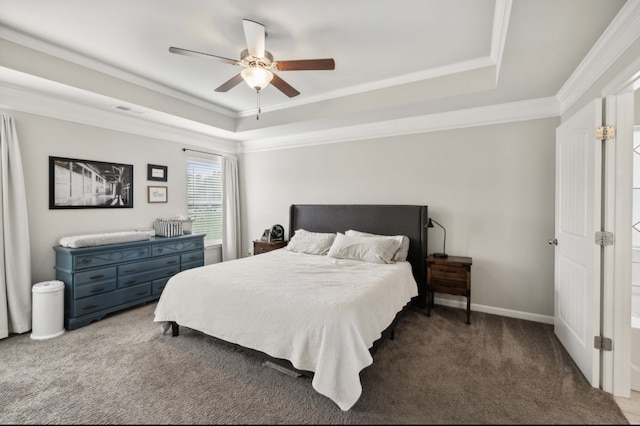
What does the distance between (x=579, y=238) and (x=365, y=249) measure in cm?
189

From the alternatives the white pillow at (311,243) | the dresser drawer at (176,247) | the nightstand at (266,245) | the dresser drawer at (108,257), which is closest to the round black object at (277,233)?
the nightstand at (266,245)

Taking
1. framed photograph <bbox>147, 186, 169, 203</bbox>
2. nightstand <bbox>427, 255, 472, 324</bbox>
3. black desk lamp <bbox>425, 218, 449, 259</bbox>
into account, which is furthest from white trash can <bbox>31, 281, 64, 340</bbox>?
black desk lamp <bbox>425, 218, 449, 259</bbox>

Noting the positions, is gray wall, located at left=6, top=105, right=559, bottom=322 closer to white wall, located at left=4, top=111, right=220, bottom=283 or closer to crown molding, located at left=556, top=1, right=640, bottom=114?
white wall, located at left=4, top=111, right=220, bottom=283

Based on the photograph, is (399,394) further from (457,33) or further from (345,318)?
(457,33)

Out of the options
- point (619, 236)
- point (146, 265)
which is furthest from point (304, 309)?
point (146, 265)

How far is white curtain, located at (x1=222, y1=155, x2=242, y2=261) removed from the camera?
518cm

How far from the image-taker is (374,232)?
154 inches

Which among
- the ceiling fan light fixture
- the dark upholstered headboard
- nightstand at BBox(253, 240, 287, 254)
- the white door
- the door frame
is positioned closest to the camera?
the door frame

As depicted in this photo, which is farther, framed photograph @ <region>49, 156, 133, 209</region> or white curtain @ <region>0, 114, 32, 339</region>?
framed photograph @ <region>49, 156, 133, 209</region>

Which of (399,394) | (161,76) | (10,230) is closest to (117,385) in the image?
(399,394)

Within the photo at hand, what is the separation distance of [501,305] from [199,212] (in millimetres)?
4625

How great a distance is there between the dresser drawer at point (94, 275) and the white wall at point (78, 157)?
1.66ft

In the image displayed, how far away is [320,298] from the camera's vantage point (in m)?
2.03

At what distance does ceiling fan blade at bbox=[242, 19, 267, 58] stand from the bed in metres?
1.88
